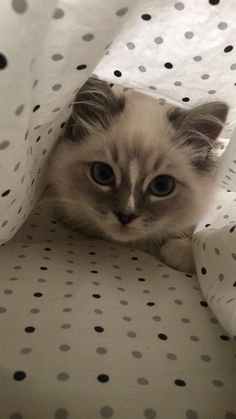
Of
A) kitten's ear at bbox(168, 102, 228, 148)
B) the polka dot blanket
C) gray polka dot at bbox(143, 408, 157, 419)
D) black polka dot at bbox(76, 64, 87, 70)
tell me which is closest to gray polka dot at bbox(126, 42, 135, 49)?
the polka dot blanket

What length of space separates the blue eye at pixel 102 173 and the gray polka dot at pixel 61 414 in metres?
0.68

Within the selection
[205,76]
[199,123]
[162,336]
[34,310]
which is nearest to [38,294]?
[34,310]

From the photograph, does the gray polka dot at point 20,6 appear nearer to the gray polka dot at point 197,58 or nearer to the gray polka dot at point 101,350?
the gray polka dot at point 197,58

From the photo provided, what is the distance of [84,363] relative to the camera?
0.74 meters

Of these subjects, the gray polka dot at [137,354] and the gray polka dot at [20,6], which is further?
the gray polka dot at [137,354]

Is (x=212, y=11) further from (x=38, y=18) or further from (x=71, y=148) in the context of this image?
(x=71, y=148)

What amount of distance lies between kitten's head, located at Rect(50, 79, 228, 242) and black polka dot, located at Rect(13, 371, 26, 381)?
0.53 meters

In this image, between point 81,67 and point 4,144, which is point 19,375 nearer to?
point 4,144

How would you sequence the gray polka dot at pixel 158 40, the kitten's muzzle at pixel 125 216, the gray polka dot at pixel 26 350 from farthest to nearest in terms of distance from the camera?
the kitten's muzzle at pixel 125 216 < the gray polka dot at pixel 158 40 < the gray polka dot at pixel 26 350

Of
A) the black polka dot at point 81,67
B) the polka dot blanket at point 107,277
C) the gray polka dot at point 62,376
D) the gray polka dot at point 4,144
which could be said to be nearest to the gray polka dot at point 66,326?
the polka dot blanket at point 107,277

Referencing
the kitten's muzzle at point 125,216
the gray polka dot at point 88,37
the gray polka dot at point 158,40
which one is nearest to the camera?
the gray polka dot at point 88,37

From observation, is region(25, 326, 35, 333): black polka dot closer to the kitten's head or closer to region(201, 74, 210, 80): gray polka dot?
the kitten's head

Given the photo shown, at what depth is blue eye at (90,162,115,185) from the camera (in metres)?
1.22

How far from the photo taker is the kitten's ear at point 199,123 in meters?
1.18
